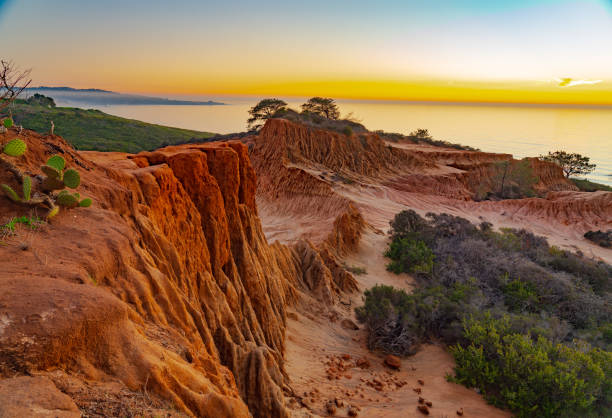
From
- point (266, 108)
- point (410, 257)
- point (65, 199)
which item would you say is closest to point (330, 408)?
point (65, 199)

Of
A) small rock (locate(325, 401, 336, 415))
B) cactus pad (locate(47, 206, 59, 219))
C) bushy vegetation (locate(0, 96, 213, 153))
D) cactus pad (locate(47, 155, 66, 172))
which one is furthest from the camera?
bushy vegetation (locate(0, 96, 213, 153))

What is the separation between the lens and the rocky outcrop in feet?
8.96

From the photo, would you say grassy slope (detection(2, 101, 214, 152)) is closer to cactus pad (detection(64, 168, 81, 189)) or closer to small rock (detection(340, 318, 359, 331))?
small rock (detection(340, 318, 359, 331))

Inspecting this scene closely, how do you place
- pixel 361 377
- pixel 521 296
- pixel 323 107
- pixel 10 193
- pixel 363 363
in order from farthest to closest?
pixel 323 107
pixel 521 296
pixel 363 363
pixel 361 377
pixel 10 193

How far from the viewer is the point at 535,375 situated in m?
7.18

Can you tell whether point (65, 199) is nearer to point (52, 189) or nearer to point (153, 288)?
point (52, 189)

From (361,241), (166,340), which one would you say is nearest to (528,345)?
(166,340)

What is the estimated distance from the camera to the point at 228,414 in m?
3.59

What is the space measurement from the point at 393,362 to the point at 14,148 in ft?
30.3

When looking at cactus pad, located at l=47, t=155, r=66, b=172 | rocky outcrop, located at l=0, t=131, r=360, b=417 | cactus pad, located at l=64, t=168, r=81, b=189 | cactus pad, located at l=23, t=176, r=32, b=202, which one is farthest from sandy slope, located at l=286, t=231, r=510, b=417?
cactus pad, located at l=47, t=155, r=66, b=172

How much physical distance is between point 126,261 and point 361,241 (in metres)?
15.5

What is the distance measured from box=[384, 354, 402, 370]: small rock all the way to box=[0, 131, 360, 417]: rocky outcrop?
9.91 ft

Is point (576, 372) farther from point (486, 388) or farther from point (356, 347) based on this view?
point (356, 347)

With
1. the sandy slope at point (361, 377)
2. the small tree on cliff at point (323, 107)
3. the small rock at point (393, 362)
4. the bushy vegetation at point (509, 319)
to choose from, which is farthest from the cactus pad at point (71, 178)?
the small tree on cliff at point (323, 107)
